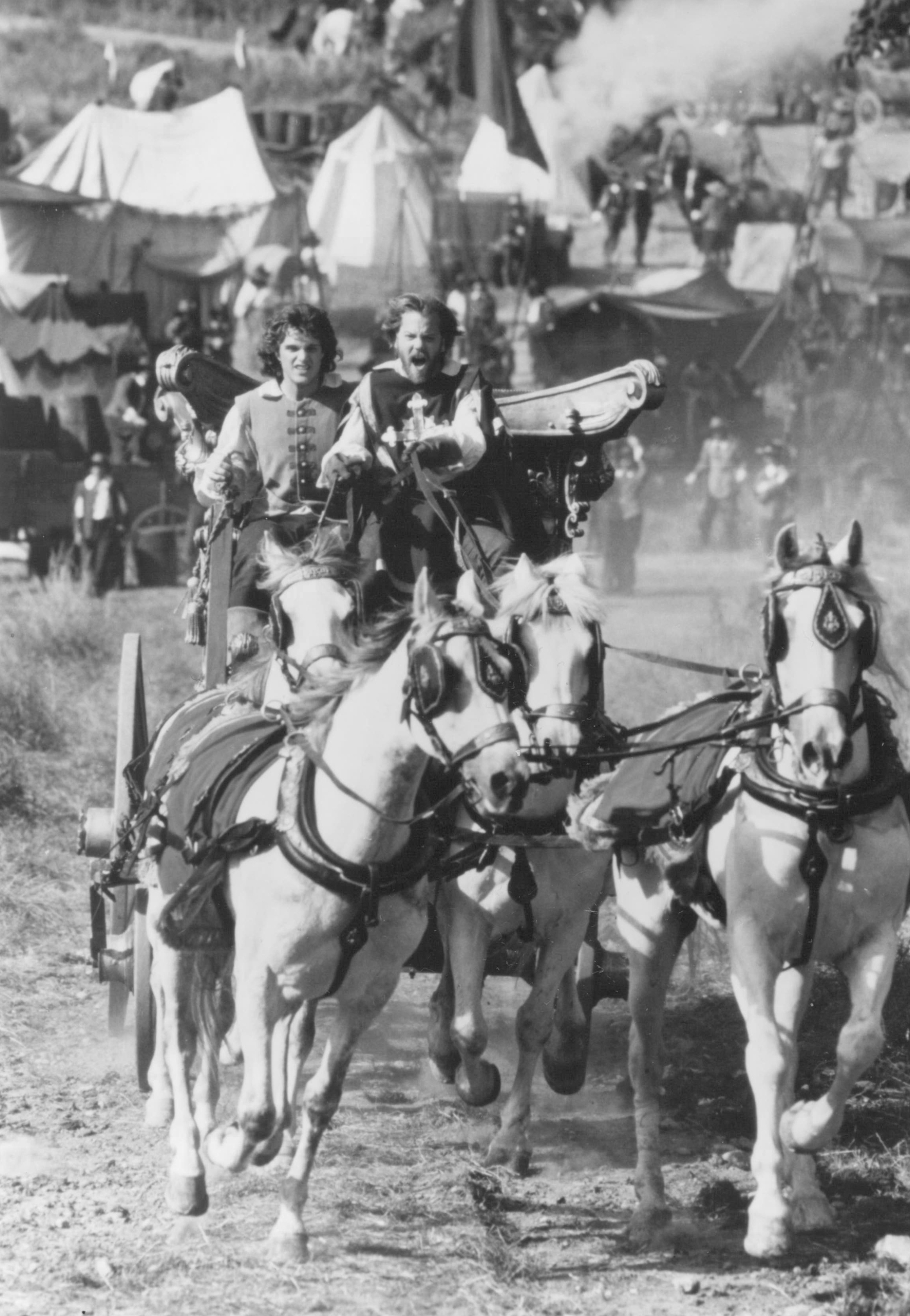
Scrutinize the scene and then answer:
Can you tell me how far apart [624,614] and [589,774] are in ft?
40.4

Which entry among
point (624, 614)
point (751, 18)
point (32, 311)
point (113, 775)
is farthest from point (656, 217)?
point (113, 775)

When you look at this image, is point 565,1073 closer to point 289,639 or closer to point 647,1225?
point 647,1225

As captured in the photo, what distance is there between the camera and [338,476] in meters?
6.81

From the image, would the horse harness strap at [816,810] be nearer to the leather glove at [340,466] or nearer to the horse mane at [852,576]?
the horse mane at [852,576]

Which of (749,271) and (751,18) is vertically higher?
(751,18)

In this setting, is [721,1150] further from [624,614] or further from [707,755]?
[624,614]

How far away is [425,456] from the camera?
22.6 feet

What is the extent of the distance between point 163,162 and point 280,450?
2090 centimetres

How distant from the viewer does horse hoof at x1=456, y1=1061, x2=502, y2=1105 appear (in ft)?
21.2

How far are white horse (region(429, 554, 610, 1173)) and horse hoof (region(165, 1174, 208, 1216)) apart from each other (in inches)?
36.9

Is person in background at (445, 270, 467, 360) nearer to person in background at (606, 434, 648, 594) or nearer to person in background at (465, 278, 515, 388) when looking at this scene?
person in background at (465, 278, 515, 388)

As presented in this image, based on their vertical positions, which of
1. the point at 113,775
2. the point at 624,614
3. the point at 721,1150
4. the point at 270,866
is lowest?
the point at 624,614

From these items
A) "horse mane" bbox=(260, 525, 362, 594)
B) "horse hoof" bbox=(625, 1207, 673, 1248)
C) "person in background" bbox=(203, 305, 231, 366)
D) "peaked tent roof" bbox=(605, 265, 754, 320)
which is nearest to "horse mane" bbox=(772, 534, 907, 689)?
"horse mane" bbox=(260, 525, 362, 594)

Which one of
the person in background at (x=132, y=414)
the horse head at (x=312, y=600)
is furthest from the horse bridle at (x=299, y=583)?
the person in background at (x=132, y=414)
